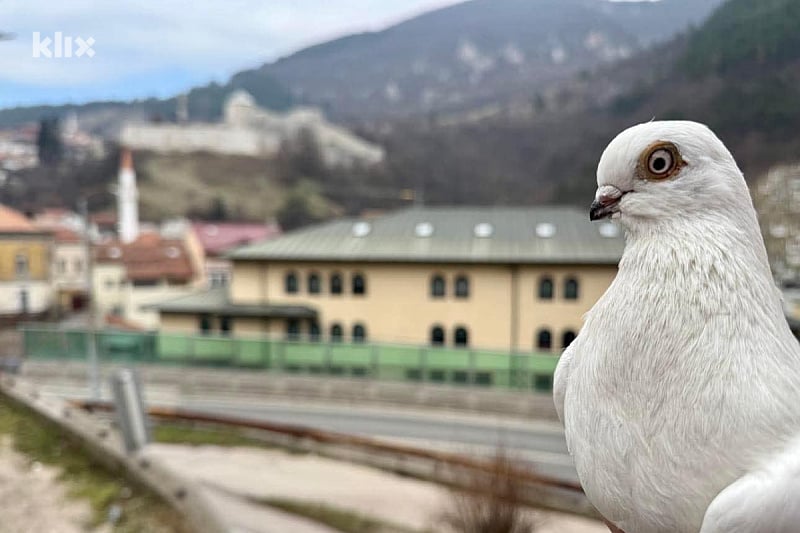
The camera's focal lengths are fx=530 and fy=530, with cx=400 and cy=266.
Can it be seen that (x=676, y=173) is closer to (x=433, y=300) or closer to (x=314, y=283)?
(x=433, y=300)

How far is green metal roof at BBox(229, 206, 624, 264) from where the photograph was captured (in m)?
15.3

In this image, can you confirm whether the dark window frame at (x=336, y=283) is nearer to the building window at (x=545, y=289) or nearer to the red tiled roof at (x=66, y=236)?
the building window at (x=545, y=289)

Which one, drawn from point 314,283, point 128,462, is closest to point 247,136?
point 314,283

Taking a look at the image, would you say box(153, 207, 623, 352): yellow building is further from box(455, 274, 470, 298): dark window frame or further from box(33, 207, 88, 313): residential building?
box(33, 207, 88, 313): residential building

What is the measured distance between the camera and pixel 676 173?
1.15 metres

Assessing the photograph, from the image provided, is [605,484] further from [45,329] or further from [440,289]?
[45,329]

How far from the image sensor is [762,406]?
3.53ft

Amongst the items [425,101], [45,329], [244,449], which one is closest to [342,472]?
[244,449]

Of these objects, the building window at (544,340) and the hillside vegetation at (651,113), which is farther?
the building window at (544,340)

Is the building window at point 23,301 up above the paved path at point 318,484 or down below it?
above

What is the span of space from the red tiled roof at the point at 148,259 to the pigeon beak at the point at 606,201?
95.2 ft

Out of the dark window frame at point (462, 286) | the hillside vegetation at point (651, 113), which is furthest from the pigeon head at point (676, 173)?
the dark window frame at point (462, 286)

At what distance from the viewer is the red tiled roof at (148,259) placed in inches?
1066

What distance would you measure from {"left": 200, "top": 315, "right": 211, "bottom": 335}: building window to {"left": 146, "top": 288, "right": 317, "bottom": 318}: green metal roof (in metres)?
0.29
